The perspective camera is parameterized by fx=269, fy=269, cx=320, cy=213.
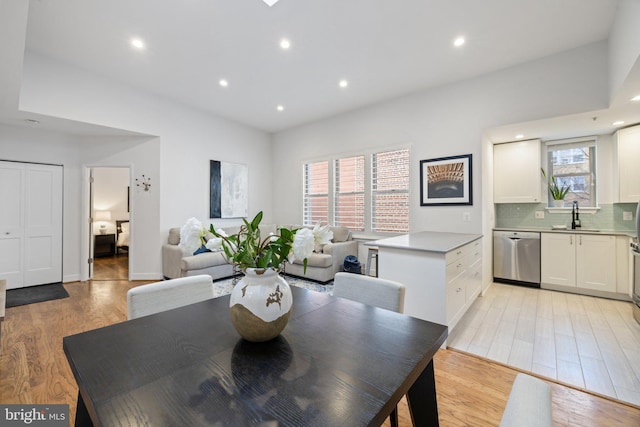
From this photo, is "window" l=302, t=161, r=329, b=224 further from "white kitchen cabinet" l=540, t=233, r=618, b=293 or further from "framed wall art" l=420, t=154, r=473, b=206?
"white kitchen cabinet" l=540, t=233, r=618, b=293

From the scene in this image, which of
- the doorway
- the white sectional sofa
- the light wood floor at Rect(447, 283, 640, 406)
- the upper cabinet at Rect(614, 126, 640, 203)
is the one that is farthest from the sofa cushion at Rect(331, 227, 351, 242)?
the doorway

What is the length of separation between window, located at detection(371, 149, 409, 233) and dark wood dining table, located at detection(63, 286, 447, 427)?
3.48 meters

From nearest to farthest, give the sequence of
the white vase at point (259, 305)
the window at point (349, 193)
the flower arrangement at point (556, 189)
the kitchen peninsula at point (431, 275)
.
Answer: the white vase at point (259, 305) < the kitchen peninsula at point (431, 275) < the flower arrangement at point (556, 189) < the window at point (349, 193)

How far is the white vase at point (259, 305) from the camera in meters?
0.90

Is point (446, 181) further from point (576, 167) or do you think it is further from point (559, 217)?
point (576, 167)

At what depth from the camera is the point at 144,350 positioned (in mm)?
897

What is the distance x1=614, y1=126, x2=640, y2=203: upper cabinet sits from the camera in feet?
11.1

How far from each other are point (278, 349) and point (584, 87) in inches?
166

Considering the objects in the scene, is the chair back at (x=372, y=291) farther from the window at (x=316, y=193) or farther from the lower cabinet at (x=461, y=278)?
the window at (x=316, y=193)

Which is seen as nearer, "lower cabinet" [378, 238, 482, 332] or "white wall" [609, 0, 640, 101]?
"white wall" [609, 0, 640, 101]

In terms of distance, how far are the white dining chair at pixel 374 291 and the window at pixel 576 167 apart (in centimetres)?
443

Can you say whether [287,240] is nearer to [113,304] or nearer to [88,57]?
[113,304]

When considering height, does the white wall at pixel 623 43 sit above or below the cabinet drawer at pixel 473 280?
above

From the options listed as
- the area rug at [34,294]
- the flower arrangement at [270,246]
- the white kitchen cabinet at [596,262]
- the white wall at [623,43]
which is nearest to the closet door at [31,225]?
the area rug at [34,294]
